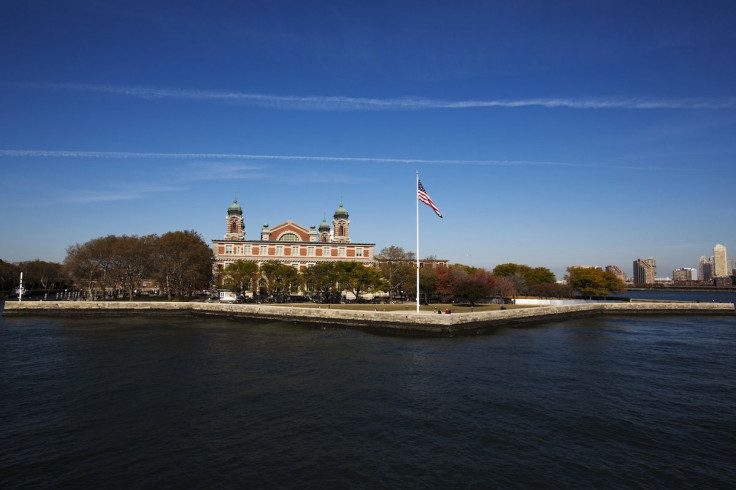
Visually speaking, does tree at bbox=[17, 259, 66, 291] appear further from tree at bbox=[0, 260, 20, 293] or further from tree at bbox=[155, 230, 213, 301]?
tree at bbox=[155, 230, 213, 301]

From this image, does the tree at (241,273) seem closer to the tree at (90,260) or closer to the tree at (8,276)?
the tree at (90,260)

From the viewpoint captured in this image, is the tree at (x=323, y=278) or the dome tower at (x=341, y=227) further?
the dome tower at (x=341, y=227)

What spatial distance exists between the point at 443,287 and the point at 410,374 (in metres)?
52.4

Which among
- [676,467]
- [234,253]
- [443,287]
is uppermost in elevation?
[234,253]

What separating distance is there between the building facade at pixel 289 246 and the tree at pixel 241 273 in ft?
57.9

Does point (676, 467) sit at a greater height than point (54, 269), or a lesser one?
lesser

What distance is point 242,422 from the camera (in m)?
20.4

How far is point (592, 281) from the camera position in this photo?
108 m

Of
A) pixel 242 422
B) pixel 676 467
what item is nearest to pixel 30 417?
pixel 242 422

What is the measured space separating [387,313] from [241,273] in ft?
124

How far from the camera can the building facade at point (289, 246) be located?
347ft

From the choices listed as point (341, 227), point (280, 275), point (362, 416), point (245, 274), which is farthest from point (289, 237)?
point (362, 416)

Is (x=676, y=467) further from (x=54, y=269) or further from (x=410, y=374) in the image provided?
(x=54, y=269)

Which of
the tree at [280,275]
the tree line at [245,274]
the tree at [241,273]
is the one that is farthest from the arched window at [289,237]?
the tree at [241,273]
